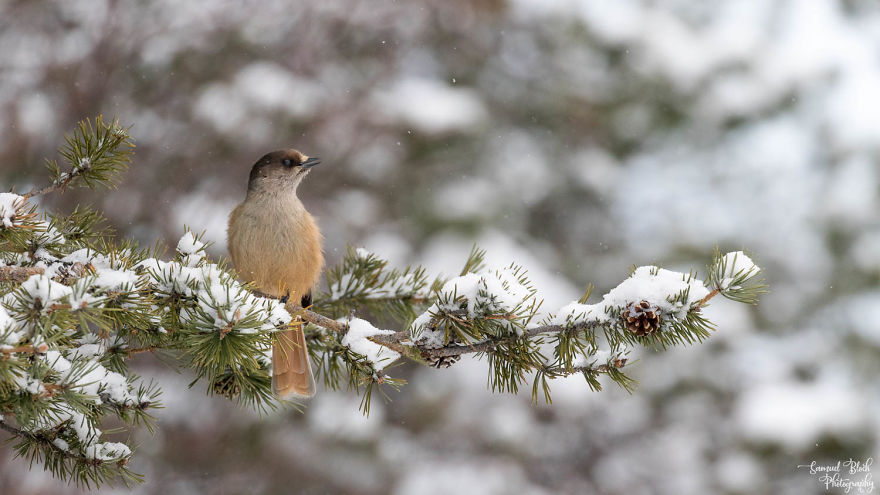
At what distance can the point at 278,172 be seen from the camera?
340cm

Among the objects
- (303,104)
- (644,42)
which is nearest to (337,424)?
(303,104)

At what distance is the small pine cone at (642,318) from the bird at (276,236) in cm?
168

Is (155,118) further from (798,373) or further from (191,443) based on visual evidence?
(798,373)

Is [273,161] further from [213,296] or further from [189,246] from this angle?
[213,296]

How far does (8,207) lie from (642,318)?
4.98ft

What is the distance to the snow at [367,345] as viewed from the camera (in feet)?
6.77

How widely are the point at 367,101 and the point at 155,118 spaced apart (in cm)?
200

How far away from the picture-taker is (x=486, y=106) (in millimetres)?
7637

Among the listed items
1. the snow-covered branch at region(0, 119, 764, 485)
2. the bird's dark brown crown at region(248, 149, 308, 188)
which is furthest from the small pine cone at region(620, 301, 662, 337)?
the bird's dark brown crown at region(248, 149, 308, 188)

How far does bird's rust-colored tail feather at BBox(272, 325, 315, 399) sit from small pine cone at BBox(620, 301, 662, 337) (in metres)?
1.32

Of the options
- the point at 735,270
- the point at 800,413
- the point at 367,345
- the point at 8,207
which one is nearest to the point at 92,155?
the point at 8,207

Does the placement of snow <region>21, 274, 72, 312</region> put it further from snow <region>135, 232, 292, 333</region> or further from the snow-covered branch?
snow <region>135, 232, 292, 333</region>

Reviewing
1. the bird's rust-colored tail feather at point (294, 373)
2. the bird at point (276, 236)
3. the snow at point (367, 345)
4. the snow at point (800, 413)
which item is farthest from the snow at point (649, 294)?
the snow at point (800, 413)

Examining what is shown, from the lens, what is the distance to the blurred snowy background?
17.0 feet
